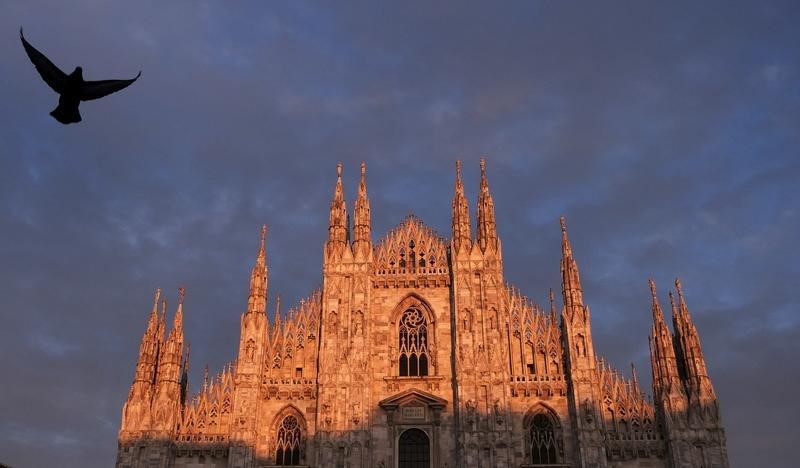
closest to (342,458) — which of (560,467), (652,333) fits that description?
(560,467)

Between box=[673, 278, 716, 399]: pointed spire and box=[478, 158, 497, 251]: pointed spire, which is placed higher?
box=[478, 158, 497, 251]: pointed spire

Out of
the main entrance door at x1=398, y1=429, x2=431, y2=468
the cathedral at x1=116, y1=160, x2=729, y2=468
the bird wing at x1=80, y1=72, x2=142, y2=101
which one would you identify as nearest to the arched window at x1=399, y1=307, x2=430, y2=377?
the cathedral at x1=116, y1=160, x2=729, y2=468

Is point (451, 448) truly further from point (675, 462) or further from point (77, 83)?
point (77, 83)

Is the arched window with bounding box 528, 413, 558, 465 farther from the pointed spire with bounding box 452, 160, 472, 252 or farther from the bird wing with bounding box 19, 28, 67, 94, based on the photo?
the bird wing with bounding box 19, 28, 67, 94

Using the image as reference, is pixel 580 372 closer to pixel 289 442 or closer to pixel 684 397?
pixel 684 397

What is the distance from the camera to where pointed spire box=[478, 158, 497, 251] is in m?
44.0

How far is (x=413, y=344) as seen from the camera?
139ft

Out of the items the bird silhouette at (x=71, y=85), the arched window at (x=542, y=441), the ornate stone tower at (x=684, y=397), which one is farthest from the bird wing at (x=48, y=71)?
the ornate stone tower at (x=684, y=397)

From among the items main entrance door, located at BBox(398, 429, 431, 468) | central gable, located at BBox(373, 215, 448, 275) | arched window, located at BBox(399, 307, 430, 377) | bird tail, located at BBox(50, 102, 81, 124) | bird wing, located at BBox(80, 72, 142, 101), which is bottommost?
main entrance door, located at BBox(398, 429, 431, 468)

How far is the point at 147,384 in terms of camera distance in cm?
4038

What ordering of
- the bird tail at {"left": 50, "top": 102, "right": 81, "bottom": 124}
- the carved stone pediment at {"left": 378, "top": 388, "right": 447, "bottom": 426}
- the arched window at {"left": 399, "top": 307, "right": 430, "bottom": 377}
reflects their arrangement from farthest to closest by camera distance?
the arched window at {"left": 399, "top": 307, "right": 430, "bottom": 377}
the carved stone pediment at {"left": 378, "top": 388, "right": 447, "bottom": 426}
the bird tail at {"left": 50, "top": 102, "right": 81, "bottom": 124}

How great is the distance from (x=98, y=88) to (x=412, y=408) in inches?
1220

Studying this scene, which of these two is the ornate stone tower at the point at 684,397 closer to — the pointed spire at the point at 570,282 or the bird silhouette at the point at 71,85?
the pointed spire at the point at 570,282

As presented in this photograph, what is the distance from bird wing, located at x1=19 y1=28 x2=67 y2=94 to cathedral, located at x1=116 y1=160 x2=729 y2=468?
97.5ft
